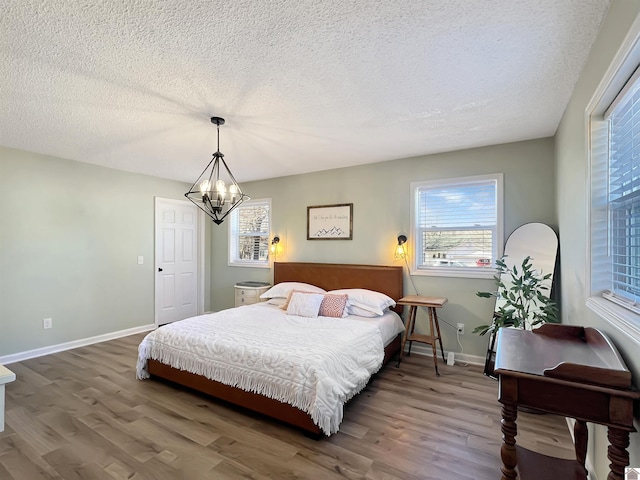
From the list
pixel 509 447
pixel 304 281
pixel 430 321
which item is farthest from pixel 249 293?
pixel 509 447

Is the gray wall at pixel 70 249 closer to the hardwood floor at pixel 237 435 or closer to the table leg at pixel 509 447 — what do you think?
the hardwood floor at pixel 237 435

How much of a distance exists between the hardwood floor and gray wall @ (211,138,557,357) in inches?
36.8

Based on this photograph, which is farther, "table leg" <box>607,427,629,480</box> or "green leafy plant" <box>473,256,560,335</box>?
"green leafy plant" <box>473,256,560,335</box>

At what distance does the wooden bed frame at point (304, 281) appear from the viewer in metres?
2.28

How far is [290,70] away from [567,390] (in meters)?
2.23

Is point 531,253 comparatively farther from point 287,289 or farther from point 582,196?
point 287,289

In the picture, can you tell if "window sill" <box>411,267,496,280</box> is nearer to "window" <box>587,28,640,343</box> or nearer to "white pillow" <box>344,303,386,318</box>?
"white pillow" <box>344,303,386,318</box>

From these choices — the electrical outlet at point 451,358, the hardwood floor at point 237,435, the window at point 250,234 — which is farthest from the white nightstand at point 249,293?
the electrical outlet at point 451,358

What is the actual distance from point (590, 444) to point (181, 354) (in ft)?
10.0

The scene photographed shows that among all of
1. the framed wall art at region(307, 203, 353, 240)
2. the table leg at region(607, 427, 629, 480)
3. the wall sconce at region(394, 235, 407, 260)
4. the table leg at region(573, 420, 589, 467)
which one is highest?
the framed wall art at region(307, 203, 353, 240)

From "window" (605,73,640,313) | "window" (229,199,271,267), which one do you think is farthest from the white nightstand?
"window" (605,73,640,313)

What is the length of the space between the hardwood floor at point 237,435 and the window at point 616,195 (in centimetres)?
121

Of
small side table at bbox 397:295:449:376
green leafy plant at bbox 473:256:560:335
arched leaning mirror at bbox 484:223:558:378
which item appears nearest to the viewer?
green leafy plant at bbox 473:256:560:335

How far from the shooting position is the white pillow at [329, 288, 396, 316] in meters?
3.57
